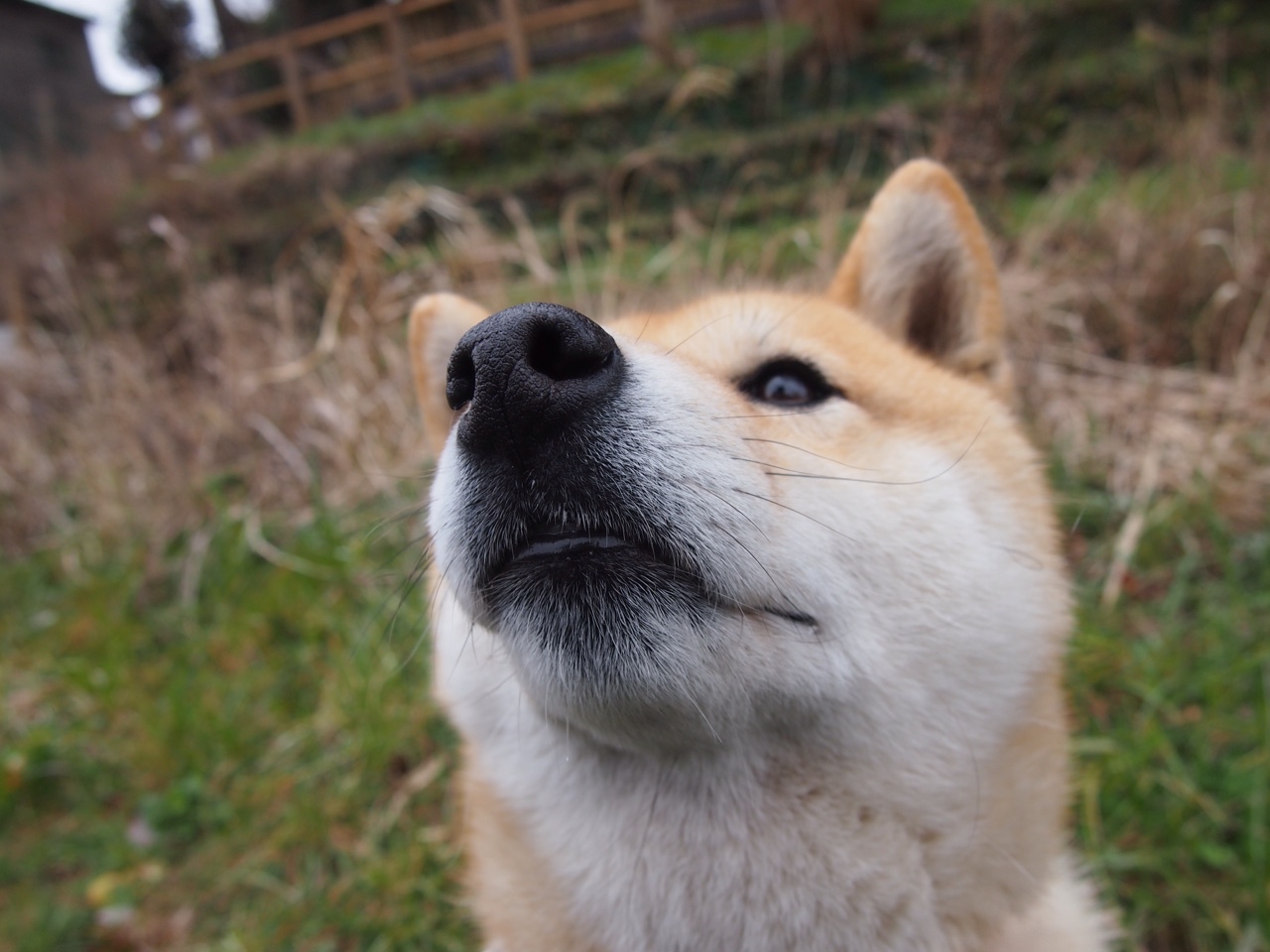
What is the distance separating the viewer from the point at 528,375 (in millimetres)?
1015

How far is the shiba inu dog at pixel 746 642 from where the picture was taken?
112 cm

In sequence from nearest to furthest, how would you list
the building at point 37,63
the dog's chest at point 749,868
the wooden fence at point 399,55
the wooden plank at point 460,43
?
the dog's chest at point 749,868 < the wooden fence at point 399,55 < the wooden plank at point 460,43 < the building at point 37,63

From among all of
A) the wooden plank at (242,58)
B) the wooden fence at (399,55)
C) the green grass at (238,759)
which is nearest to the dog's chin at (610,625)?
the green grass at (238,759)

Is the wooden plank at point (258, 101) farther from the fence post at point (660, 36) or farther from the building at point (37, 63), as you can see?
the fence post at point (660, 36)

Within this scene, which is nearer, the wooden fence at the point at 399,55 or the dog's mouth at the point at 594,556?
the dog's mouth at the point at 594,556

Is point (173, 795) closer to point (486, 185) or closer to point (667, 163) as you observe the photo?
point (667, 163)

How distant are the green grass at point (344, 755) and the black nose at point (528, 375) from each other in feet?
1.81

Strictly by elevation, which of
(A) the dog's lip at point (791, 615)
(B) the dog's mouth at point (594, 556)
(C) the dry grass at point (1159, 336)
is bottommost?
(C) the dry grass at point (1159, 336)

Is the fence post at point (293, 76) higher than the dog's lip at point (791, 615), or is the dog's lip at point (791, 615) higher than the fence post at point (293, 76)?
the fence post at point (293, 76)

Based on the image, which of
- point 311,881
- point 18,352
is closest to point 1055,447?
point 311,881

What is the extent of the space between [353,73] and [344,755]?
1616cm

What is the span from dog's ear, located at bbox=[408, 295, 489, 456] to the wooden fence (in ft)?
35.0

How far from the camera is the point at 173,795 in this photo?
2.87 meters

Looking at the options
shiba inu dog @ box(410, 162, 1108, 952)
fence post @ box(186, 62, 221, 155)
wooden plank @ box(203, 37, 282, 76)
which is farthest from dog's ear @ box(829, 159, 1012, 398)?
wooden plank @ box(203, 37, 282, 76)
